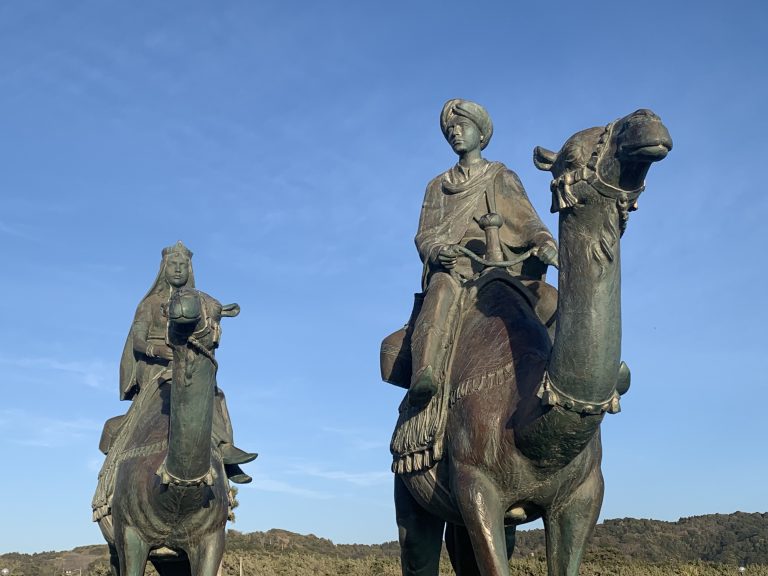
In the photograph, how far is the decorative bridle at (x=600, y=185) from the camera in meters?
4.98

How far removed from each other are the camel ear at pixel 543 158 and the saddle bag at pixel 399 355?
2.12 meters

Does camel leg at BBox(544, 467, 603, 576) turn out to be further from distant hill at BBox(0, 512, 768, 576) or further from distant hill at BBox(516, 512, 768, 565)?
distant hill at BBox(516, 512, 768, 565)

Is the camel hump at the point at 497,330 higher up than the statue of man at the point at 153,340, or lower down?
lower down

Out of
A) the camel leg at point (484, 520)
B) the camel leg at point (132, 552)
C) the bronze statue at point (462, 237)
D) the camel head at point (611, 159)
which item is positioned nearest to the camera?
the camel head at point (611, 159)

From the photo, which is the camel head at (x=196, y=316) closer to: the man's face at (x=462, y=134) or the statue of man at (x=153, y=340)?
the man's face at (x=462, y=134)

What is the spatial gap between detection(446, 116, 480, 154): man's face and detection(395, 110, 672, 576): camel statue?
3.90 feet

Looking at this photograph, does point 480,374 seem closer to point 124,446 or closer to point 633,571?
point 124,446

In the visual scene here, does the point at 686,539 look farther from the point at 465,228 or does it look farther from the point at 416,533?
the point at 465,228

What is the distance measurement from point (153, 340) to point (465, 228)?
4.55 metres

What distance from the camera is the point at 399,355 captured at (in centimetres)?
730

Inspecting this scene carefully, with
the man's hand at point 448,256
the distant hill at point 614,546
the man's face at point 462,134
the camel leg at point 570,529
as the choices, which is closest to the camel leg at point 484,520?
the camel leg at point 570,529

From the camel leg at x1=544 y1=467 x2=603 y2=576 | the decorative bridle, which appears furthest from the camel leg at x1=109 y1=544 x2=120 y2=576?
the decorative bridle

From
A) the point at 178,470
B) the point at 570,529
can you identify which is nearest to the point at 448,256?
the point at 570,529

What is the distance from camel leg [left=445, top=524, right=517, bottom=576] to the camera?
7285mm
